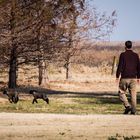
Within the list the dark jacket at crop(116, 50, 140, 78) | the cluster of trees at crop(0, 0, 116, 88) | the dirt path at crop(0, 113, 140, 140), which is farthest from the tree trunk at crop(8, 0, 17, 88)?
the dirt path at crop(0, 113, 140, 140)

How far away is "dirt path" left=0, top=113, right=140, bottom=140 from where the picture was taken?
11945mm

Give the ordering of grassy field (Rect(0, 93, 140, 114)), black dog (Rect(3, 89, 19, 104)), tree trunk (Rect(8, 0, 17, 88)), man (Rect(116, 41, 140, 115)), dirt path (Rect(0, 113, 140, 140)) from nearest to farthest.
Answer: dirt path (Rect(0, 113, 140, 140))
man (Rect(116, 41, 140, 115))
grassy field (Rect(0, 93, 140, 114))
black dog (Rect(3, 89, 19, 104))
tree trunk (Rect(8, 0, 17, 88))

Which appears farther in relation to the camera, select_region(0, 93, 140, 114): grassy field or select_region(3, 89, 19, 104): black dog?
select_region(3, 89, 19, 104): black dog

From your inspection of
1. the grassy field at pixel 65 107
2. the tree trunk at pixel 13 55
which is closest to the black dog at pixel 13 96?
the grassy field at pixel 65 107

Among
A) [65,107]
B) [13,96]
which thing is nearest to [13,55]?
[13,96]

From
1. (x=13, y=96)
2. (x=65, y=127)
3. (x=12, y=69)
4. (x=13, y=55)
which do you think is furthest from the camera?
(x=12, y=69)

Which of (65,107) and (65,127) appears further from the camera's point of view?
(65,107)

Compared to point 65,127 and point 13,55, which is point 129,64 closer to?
point 65,127

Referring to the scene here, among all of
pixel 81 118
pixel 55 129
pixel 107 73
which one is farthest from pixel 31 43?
pixel 107 73

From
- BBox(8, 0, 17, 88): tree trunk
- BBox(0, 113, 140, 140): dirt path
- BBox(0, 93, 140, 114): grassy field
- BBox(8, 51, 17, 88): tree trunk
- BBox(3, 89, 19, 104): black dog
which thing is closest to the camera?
BBox(0, 113, 140, 140): dirt path

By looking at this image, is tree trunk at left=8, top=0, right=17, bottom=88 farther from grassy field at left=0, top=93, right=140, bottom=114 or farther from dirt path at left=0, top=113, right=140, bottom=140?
dirt path at left=0, top=113, right=140, bottom=140

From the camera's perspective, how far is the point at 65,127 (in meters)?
13.2

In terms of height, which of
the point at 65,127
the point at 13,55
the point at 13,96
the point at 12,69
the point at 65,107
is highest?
the point at 13,55

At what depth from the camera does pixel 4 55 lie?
27297 millimetres
